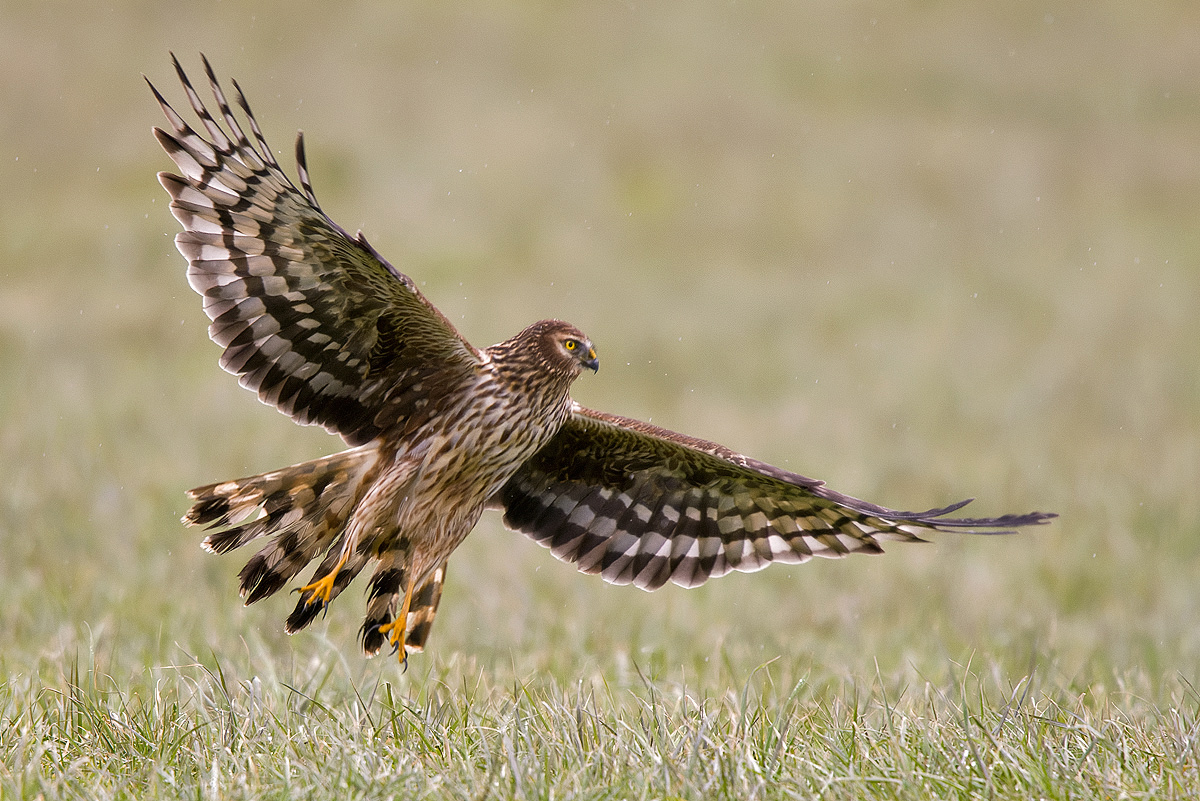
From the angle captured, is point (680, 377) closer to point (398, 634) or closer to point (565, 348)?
point (565, 348)

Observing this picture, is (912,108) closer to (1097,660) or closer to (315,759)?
(1097,660)

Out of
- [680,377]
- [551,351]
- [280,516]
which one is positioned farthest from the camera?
[680,377]

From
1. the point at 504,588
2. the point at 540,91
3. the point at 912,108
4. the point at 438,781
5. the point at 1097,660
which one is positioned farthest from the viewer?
the point at 912,108

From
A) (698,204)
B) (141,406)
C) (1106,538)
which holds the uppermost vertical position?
(698,204)

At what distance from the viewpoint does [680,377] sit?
12.2m

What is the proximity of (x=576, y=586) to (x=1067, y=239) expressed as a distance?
12.8 metres

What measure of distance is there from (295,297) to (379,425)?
21.9 inches

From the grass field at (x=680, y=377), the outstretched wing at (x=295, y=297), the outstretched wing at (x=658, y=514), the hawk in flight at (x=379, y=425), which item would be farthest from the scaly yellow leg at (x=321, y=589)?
the outstretched wing at (x=658, y=514)

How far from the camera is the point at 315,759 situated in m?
3.26

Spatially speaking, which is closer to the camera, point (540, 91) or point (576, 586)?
point (576, 586)

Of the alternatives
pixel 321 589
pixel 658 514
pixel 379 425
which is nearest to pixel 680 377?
pixel 658 514

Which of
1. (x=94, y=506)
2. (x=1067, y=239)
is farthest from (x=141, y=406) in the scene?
(x=1067, y=239)

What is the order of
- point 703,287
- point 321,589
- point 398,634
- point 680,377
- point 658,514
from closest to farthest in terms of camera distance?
point 321,589, point 398,634, point 658,514, point 680,377, point 703,287

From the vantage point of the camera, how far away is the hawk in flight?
4211 millimetres
